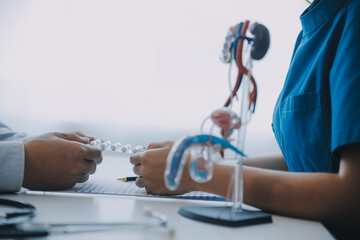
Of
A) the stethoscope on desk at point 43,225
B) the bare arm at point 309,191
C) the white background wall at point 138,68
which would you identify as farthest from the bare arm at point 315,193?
the white background wall at point 138,68

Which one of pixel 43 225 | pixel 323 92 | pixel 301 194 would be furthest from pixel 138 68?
pixel 43 225

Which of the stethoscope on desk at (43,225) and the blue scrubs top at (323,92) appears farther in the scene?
the blue scrubs top at (323,92)

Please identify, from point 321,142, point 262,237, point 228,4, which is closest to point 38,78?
point 228,4

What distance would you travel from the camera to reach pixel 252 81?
55 centimetres

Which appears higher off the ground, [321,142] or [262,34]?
[262,34]

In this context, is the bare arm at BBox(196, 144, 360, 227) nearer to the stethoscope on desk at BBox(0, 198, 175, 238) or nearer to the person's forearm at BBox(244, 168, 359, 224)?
the person's forearm at BBox(244, 168, 359, 224)

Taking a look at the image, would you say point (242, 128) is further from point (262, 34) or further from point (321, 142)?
point (321, 142)

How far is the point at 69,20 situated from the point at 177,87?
0.58 meters

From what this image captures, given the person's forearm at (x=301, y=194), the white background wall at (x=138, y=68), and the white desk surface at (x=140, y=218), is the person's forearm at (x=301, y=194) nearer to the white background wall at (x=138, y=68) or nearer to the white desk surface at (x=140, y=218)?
the white desk surface at (x=140, y=218)

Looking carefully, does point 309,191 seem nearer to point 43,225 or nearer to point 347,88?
point 347,88

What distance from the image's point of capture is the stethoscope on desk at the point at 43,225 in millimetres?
394

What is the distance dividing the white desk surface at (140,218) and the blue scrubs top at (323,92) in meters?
0.17

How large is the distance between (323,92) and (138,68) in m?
1.06

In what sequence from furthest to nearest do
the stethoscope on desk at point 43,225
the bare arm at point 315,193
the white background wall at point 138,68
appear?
the white background wall at point 138,68 < the bare arm at point 315,193 < the stethoscope on desk at point 43,225
